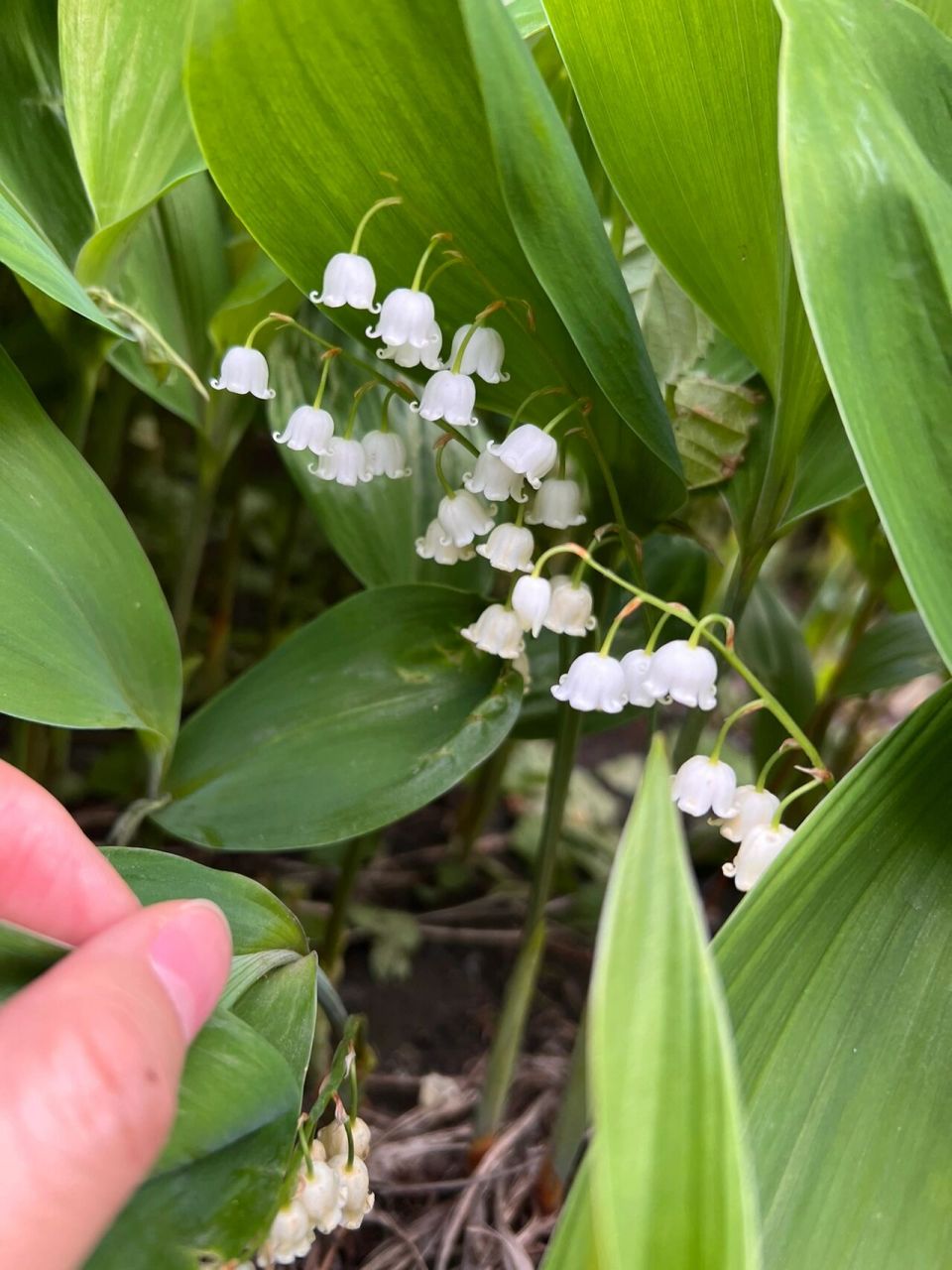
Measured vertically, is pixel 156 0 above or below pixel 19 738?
above

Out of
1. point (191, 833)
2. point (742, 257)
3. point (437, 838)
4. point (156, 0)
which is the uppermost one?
point (156, 0)

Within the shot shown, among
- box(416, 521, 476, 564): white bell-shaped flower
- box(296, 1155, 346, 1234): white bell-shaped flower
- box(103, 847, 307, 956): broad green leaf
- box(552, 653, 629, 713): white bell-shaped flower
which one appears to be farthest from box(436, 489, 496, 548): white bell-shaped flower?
box(296, 1155, 346, 1234): white bell-shaped flower

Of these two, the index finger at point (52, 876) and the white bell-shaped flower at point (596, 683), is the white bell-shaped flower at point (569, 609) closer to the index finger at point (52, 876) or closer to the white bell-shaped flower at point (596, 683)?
the white bell-shaped flower at point (596, 683)

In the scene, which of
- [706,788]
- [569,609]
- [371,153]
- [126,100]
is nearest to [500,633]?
[569,609]

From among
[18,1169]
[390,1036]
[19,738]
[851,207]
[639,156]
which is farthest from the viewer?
[390,1036]

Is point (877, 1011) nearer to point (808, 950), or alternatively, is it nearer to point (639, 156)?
point (808, 950)

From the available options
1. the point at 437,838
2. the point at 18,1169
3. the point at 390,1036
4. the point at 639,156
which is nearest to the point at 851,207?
the point at 639,156

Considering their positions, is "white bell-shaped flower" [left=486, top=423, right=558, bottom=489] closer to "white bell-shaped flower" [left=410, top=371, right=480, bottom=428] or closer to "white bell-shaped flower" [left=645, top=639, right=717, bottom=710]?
"white bell-shaped flower" [left=410, top=371, right=480, bottom=428]
